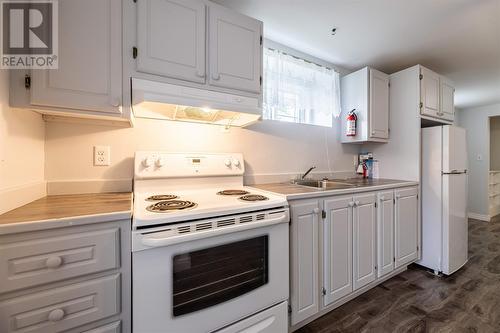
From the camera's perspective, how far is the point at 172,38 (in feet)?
4.08

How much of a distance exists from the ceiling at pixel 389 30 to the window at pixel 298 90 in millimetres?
175

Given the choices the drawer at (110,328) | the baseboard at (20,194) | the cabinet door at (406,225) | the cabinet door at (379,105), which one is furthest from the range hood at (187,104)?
the cabinet door at (406,225)

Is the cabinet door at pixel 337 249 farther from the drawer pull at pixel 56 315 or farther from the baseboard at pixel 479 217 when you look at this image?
the baseboard at pixel 479 217

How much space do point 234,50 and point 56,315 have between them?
1615 millimetres

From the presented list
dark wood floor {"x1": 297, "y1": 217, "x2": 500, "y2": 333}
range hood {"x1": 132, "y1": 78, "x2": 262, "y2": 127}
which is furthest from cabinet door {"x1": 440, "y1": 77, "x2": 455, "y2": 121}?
range hood {"x1": 132, "y1": 78, "x2": 262, "y2": 127}

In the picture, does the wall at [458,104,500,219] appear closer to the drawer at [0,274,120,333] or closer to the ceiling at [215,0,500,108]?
the ceiling at [215,0,500,108]

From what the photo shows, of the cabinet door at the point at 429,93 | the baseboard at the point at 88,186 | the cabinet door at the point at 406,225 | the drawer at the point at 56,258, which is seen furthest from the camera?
the cabinet door at the point at 429,93

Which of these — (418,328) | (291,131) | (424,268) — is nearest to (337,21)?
(291,131)

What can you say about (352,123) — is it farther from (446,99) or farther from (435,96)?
(446,99)

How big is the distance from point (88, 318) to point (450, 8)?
9.55 feet

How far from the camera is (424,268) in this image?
232 centimetres

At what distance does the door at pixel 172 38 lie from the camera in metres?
1.17

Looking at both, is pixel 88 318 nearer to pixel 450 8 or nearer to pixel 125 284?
pixel 125 284

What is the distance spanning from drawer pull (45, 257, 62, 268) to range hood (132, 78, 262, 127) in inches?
30.7
